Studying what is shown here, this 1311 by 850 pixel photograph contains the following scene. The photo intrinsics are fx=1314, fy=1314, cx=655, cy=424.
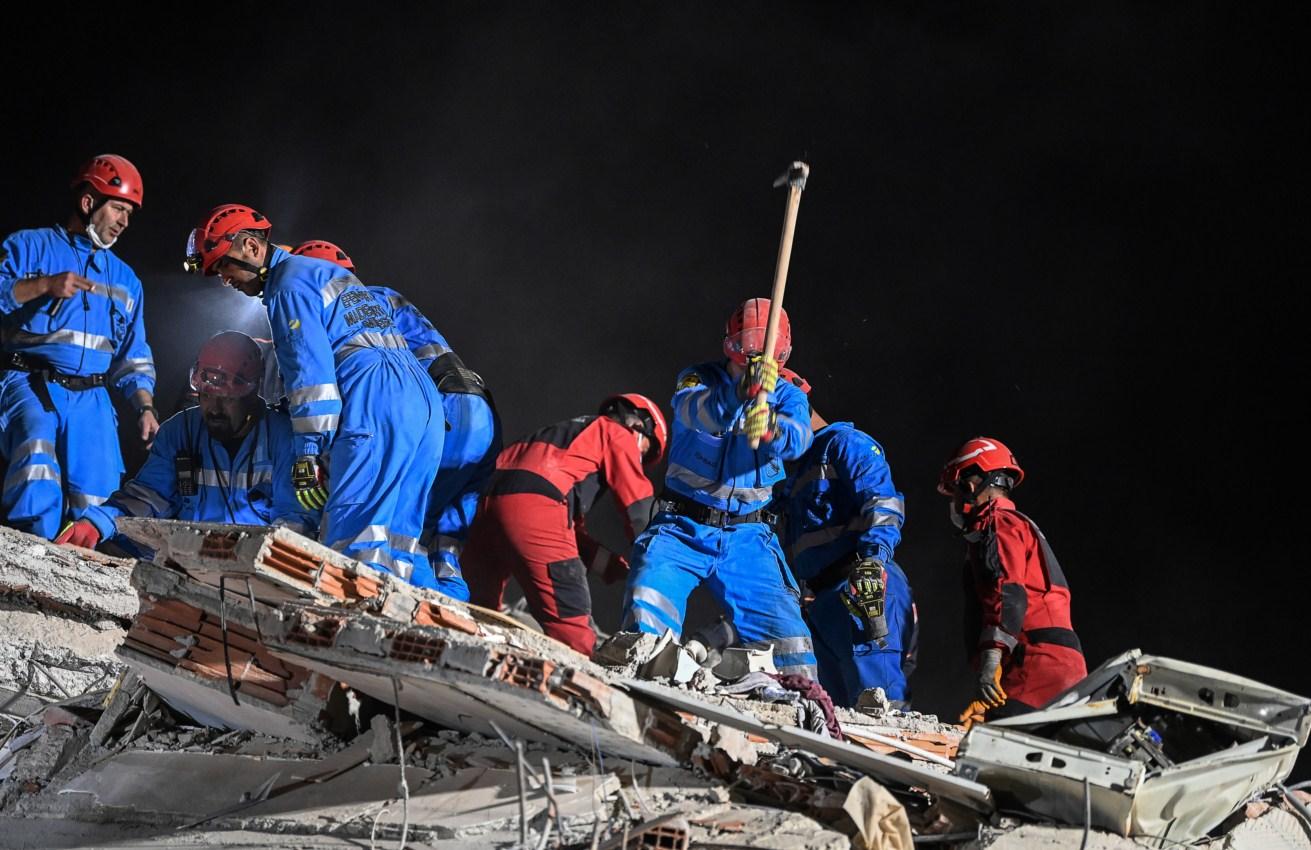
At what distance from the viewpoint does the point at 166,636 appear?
3.68 meters

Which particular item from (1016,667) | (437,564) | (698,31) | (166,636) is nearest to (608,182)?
Result: (698,31)

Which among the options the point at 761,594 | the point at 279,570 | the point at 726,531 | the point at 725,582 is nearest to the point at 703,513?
the point at 726,531

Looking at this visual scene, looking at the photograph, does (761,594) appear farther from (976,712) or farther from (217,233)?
(217,233)

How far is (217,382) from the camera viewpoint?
20.1 ft

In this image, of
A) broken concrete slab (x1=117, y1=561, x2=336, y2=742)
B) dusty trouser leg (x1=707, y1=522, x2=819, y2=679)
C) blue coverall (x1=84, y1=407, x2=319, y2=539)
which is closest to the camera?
broken concrete slab (x1=117, y1=561, x2=336, y2=742)

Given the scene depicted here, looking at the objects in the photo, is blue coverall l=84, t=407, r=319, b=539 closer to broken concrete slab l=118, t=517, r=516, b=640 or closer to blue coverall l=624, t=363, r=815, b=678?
blue coverall l=624, t=363, r=815, b=678

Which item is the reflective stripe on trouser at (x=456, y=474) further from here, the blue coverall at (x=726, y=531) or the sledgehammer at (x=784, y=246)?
the sledgehammer at (x=784, y=246)

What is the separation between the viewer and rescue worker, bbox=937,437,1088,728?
5348 mm

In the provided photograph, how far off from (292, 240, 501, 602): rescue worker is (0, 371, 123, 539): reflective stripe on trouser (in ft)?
4.60

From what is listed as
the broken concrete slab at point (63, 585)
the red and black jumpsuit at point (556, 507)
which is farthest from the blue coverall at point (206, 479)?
the red and black jumpsuit at point (556, 507)

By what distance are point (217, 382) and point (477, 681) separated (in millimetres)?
3686

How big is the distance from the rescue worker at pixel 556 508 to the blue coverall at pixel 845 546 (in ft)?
2.89

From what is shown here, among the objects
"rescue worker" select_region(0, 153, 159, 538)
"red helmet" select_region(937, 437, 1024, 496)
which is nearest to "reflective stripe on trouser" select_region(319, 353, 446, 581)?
"rescue worker" select_region(0, 153, 159, 538)

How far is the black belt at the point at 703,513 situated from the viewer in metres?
5.73
